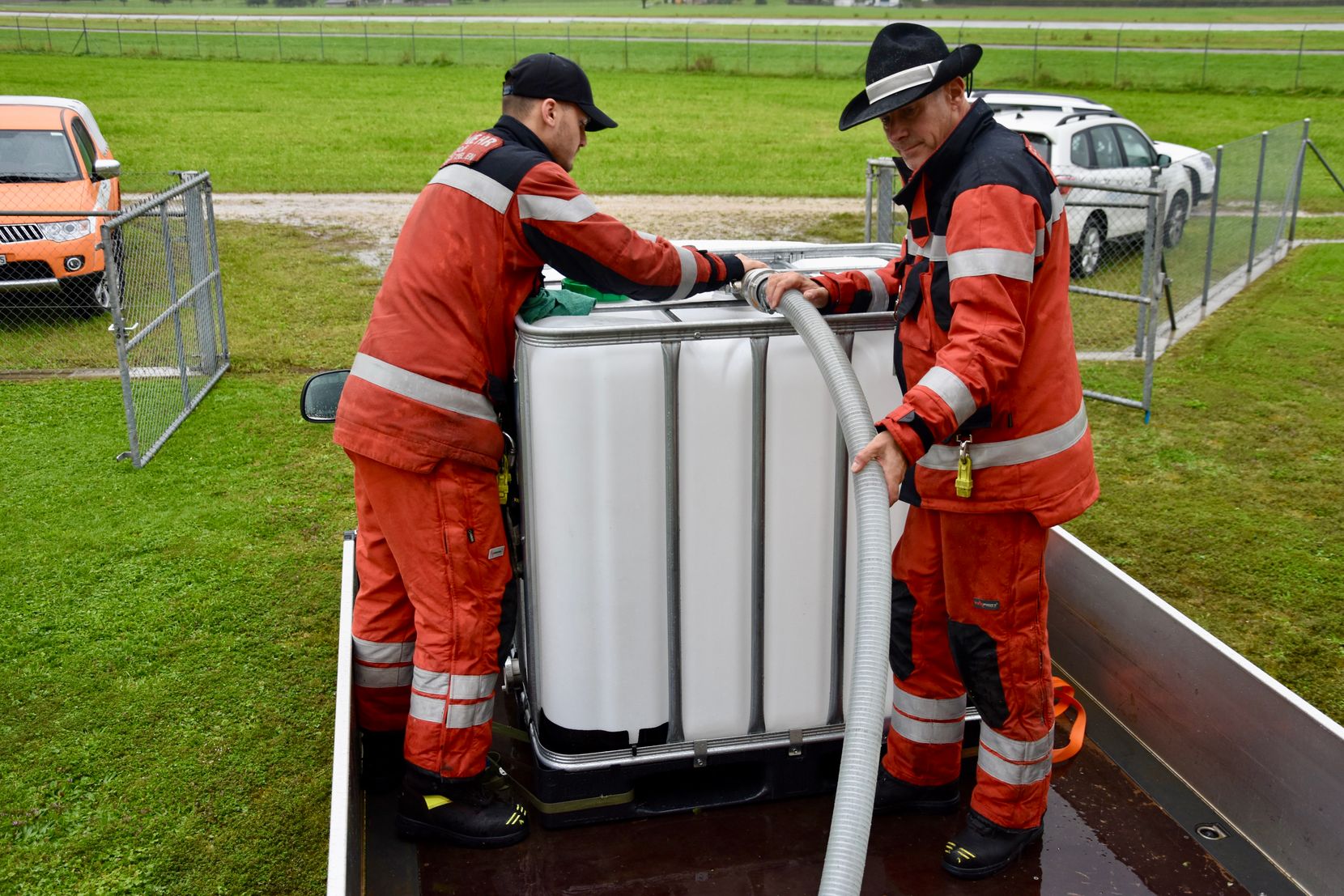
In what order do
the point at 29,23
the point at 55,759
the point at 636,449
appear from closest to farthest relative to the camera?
1. the point at 636,449
2. the point at 55,759
3. the point at 29,23

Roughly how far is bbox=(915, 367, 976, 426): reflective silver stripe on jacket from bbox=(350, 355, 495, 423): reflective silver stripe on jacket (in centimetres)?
120

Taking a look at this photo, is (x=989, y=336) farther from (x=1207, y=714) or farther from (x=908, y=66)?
(x=1207, y=714)

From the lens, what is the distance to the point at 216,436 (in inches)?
310

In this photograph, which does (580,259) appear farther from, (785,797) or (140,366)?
(140,366)

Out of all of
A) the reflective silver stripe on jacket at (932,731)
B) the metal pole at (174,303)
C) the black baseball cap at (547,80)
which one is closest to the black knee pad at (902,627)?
the reflective silver stripe on jacket at (932,731)

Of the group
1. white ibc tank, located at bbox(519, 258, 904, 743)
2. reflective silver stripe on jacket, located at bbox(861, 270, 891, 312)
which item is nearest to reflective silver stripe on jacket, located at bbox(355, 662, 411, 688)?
white ibc tank, located at bbox(519, 258, 904, 743)

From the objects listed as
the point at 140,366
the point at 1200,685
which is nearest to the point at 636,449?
the point at 1200,685

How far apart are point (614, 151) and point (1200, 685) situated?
68.5 feet

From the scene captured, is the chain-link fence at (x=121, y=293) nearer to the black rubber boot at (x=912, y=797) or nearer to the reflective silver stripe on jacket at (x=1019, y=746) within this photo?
the black rubber boot at (x=912, y=797)

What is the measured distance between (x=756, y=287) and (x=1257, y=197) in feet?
36.1

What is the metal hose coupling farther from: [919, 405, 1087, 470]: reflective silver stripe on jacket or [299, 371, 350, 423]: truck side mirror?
[299, 371, 350, 423]: truck side mirror

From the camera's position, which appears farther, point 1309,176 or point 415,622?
point 1309,176

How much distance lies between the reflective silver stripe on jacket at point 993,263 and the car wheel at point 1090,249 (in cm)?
839

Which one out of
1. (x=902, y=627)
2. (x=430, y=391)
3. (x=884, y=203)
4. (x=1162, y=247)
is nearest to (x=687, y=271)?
(x=430, y=391)
